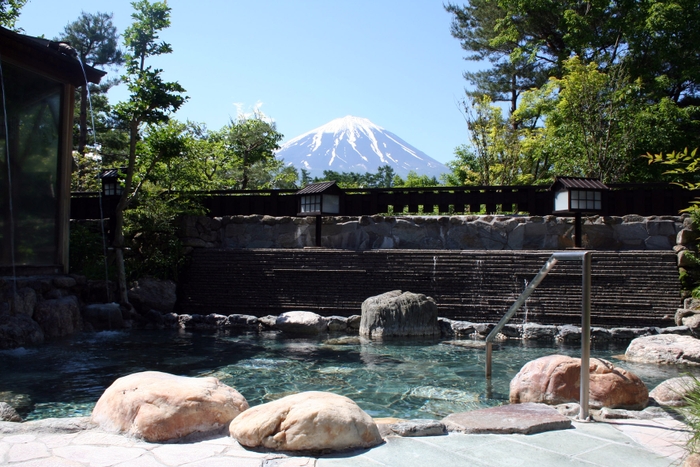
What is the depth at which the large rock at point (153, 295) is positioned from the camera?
12.1 meters

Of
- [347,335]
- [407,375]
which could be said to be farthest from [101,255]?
[407,375]

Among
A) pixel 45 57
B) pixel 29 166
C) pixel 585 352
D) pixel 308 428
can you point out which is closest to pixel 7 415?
pixel 308 428

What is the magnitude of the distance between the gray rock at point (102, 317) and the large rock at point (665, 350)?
28.6ft

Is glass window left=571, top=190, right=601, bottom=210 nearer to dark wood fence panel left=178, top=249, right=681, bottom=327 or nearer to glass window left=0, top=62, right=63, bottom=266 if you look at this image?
dark wood fence panel left=178, top=249, right=681, bottom=327

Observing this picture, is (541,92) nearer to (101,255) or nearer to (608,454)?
(101,255)

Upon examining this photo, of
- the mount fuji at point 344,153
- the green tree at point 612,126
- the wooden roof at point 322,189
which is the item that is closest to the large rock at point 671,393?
the wooden roof at point 322,189

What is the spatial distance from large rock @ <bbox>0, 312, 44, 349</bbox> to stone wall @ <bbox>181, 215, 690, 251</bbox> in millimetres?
4865

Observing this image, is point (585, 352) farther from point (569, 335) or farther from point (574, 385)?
point (569, 335)

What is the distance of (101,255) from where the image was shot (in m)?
13.5

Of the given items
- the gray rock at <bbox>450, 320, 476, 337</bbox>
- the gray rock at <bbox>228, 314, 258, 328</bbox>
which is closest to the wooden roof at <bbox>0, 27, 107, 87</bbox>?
the gray rock at <bbox>228, 314, 258, 328</bbox>

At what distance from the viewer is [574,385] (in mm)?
5090

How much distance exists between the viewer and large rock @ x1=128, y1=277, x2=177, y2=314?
12133 millimetres

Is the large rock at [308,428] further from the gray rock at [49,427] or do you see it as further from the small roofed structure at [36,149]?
the small roofed structure at [36,149]

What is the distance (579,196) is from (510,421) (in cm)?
817
